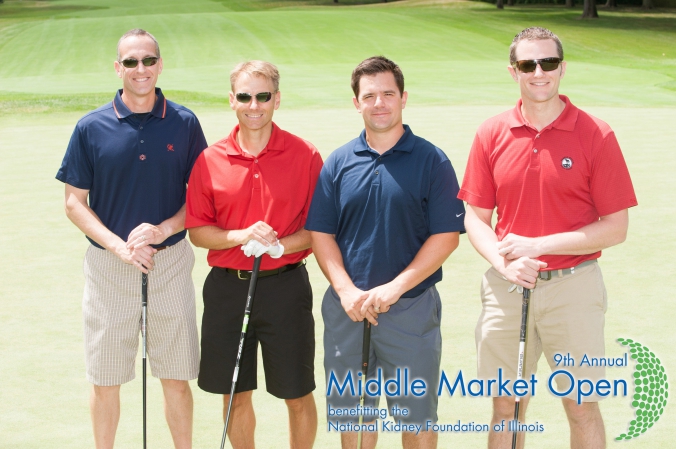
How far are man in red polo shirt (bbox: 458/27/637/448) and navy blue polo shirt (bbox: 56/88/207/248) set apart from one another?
5.22 ft

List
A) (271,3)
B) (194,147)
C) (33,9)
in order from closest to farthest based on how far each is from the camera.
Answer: (194,147) → (33,9) → (271,3)

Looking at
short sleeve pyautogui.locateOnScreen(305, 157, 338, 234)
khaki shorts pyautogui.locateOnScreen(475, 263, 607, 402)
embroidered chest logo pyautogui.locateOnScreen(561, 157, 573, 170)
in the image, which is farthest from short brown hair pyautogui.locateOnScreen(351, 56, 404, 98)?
khaki shorts pyautogui.locateOnScreen(475, 263, 607, 402)

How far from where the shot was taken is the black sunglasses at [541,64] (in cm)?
439

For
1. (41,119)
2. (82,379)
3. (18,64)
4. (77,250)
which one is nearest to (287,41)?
(18,64)

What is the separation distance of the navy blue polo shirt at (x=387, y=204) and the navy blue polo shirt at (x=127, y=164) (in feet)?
2.97

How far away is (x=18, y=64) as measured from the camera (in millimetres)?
31547

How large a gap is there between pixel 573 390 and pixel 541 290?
51 centimetres

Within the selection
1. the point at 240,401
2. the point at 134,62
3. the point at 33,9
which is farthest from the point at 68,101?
the point at 33,9

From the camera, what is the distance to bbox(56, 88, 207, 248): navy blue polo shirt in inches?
189

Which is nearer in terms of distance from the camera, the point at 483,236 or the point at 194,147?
the point at 483,236

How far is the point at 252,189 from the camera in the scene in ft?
15.4

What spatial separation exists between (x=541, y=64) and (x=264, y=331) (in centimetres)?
197

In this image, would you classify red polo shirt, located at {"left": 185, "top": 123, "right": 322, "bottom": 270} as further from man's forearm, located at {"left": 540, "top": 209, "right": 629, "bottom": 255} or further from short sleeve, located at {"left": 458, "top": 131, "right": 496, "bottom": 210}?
man's forearm, located at {"left": 540, "top": 209, "right": 629, "bottom": 255}

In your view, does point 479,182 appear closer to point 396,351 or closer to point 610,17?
point 396,351
